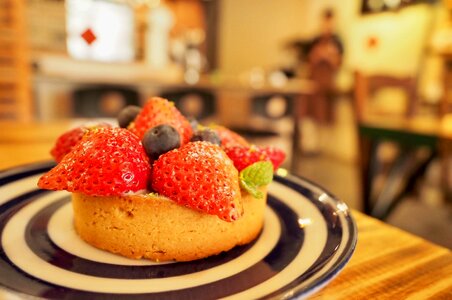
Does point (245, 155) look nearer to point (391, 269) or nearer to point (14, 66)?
point (391, 269)

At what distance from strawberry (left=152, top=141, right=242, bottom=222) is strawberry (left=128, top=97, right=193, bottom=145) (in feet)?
0.44

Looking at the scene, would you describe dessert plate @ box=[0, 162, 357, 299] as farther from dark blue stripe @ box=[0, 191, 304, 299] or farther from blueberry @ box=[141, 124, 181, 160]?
blueberry @ box=[141, 124, 181, 160]

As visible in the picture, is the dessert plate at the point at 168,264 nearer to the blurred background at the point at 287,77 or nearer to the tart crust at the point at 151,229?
the tart crust at the point at 151,229

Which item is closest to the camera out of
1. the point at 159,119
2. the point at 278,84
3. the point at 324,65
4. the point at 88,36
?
the point at 159,119

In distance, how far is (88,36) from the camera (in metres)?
0.85

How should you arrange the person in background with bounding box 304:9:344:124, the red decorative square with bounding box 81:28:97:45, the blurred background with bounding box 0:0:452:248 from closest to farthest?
the red decorative square with bounding box 81:28:97:45 < the blurred background with bounding box 0:0:452:248 < the person in background with bounding box 304:9:344:124

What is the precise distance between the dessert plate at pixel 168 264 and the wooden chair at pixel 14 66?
2.32m

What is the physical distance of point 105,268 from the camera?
1.56ft

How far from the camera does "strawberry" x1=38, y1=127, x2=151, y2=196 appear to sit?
1.59 feet

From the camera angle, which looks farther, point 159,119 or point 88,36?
point 88,36

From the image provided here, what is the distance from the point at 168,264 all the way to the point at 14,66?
2752 millimetres

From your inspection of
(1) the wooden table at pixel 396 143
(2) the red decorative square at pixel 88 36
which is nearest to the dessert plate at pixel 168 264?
(2) the red decorative square at pixel 88 36

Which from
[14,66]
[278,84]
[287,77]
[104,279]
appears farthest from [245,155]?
[287,77]

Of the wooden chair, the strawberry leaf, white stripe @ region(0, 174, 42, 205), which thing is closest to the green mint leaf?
the strawberry leaf
